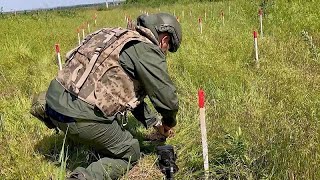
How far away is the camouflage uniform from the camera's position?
9.03ft

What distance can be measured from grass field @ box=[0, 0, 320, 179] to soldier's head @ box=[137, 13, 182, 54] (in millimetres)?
765

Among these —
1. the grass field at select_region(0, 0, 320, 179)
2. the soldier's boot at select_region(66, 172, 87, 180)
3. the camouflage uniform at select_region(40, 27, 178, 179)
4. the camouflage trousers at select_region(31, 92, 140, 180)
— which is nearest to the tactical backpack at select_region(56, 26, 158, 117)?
the camouflage uniform at select_region(40, 27, 178, 179)

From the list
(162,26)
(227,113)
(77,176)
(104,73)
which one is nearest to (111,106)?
(104,73)

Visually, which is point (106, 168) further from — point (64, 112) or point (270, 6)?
point (270, 6)

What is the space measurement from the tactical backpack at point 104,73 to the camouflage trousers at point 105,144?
0.13 meters

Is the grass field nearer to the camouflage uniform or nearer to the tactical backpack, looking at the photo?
the camouflage uniform

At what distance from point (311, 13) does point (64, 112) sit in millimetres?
7498

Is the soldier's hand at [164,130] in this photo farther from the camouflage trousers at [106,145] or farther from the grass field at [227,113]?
the camouflage trousers at [106,145]

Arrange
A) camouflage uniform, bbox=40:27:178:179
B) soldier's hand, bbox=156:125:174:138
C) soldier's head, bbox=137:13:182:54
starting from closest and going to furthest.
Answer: camouflage uniform, bbox=40:27:178:179, soldier's head, bbox=137:13:182:54, soldier's hand, bbox=156:125:174:138

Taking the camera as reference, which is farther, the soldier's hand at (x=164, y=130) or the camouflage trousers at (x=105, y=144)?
the soldier's hand at (x=164, y=130)

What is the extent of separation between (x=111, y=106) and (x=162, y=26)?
2.30ft

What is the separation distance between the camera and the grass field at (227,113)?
2.54 metres

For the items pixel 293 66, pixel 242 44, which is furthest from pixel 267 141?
pixel 242 44

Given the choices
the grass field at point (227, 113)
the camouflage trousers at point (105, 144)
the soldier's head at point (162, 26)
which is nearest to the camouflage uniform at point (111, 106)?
the camouflage trousers at point (105, 144)
